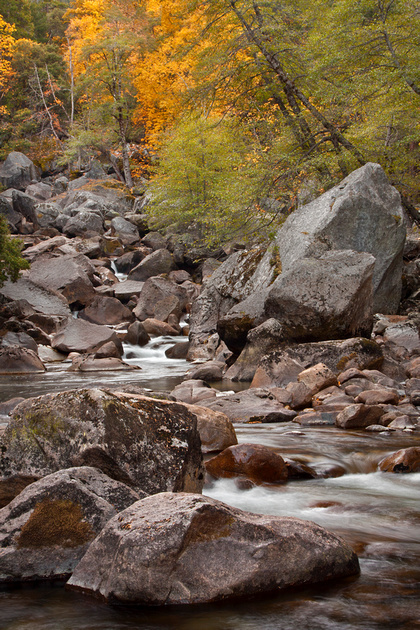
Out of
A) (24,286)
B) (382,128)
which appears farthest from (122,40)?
(382,128)

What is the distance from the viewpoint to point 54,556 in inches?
140

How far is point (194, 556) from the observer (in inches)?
121

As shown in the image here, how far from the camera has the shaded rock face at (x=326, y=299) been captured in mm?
11453

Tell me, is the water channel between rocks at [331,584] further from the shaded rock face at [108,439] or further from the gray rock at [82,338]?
the gray rock at [82,338]

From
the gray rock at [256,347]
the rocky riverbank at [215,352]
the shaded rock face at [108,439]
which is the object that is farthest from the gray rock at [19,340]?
the shaded rock face at [108,439]

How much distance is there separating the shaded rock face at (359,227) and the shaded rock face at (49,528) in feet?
36.0

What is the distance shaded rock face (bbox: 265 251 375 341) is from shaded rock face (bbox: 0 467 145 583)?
847 centimetres

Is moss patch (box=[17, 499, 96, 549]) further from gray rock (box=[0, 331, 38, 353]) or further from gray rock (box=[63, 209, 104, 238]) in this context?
gray rock (box=[63, 209, 104, 238])

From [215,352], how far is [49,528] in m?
13.4

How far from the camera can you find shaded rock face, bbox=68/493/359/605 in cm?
305

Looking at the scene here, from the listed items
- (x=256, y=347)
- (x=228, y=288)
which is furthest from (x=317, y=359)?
(x=228, y=288)

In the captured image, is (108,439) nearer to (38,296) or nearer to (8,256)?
(8,256)

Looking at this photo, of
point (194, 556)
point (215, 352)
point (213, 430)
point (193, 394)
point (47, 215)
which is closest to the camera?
point (194, 556)

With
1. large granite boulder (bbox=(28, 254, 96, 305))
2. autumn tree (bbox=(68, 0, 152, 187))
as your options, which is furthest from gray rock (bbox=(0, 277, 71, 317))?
autumn tree (bbox=(68, 0, 152, 187))
